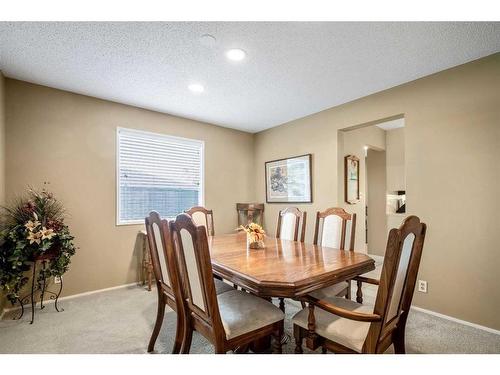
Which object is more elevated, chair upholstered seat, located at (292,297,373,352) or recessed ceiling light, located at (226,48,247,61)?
Answer: recessed ceiling light, located at (226,48,247,61)

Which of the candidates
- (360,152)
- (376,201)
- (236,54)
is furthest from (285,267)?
(376,201)

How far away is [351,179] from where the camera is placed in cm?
402

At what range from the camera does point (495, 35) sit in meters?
1.93

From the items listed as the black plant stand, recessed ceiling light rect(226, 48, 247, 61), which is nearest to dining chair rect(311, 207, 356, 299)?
recessed ceiling light rect(226, 48, 247, 61)

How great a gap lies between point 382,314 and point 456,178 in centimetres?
195

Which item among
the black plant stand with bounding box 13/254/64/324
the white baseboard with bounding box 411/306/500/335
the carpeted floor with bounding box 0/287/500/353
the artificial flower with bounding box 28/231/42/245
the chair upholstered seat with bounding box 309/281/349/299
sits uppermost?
the artificial flower with bounding box 28/231/42/245

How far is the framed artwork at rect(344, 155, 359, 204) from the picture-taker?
3.83m

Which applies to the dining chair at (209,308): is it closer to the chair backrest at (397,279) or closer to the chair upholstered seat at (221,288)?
the chair upholstered seat at (221,288)

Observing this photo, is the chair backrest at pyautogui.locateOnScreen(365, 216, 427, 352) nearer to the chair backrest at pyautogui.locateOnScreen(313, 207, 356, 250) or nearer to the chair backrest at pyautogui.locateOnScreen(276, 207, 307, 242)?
the chair backrest at pyautogui.locateOnScreen(313, 207, 356, 250)

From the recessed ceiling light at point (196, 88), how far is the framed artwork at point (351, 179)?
2356 millimetres

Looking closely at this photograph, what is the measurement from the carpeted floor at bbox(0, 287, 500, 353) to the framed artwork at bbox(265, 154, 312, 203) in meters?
1.71

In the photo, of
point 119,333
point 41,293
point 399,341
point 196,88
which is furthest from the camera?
point 196,88

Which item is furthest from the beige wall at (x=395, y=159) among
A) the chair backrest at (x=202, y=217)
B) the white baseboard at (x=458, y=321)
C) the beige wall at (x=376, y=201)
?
the chair backrest at (x=202, y=217)

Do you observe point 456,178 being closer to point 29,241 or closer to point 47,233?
point 47,233
